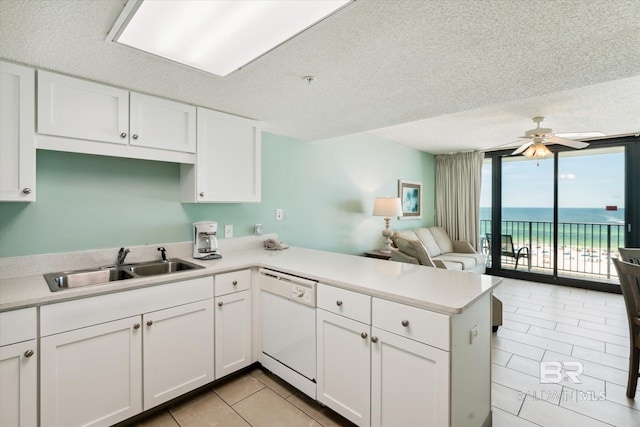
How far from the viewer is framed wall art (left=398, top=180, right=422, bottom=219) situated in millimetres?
5138

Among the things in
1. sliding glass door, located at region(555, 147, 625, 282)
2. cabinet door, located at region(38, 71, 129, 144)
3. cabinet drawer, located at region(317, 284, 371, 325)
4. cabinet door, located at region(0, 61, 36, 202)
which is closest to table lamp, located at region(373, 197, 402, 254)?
cabinet drawer, located at region(317, 284, 371, 325)

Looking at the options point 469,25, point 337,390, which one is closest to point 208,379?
point 337,390

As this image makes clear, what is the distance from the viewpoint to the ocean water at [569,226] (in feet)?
15.5

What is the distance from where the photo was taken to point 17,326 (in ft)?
4.53

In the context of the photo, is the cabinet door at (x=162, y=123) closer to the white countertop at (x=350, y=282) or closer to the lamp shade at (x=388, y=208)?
the white countertop at (x=350, y=282)

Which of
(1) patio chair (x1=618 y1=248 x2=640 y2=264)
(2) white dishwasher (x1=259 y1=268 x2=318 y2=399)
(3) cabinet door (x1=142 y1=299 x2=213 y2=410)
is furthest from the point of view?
(1) patio chair (x1=618 y1=248 x2=640 y2=264)

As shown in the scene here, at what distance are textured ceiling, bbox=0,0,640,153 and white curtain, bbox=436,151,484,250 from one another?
2.99 meters

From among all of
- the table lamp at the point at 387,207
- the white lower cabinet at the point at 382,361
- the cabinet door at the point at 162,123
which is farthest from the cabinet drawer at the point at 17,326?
the table lamp at the point at 387,207

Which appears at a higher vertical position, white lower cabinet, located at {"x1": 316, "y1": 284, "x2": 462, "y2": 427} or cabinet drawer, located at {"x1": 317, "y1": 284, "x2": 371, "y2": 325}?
cabinet drawer, located at {"x1": 317, "y1": 284, "x2": 371, "y2": 325}

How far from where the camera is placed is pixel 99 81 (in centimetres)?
178

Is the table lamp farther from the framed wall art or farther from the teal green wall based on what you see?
the framed wall art

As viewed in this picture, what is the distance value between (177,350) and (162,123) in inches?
60.5

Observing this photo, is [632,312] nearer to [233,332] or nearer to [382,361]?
[382,361]

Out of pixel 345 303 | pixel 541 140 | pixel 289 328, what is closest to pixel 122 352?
pixel 289 328
